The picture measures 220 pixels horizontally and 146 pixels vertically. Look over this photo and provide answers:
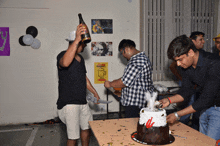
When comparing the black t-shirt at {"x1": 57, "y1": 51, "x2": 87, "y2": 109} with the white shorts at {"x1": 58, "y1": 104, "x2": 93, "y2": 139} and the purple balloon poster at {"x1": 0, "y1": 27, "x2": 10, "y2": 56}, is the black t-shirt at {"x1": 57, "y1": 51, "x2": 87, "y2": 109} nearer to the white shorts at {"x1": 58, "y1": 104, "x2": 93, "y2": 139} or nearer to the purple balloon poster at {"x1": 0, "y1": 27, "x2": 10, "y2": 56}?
the white shorts at {"x1": 58, "y1": 104, "x2": 93, "y2": 139}

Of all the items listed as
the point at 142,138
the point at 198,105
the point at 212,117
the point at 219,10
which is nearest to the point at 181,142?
the point at 142,138

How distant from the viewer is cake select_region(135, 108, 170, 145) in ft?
4.89

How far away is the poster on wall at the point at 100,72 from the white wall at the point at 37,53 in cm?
12

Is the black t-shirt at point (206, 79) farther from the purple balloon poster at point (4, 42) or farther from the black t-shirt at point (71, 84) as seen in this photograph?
the purple balloon poster at point (4, 42)

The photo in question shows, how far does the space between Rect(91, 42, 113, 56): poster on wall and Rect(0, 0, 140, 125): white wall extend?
0.38 feet

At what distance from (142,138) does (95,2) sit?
3.82 m

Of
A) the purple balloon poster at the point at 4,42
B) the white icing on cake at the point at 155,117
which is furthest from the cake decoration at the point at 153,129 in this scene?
the purple balloon poster at the point at 4,42

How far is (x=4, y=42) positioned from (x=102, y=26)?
226 centimetres

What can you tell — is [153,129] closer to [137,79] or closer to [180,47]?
[180,47]

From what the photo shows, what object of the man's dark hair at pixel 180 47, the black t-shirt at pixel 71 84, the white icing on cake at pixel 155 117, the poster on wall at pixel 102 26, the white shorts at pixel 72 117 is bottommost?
the white shorts at pixel 72 117

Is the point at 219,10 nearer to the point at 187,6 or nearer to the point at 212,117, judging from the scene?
the point at 187,6

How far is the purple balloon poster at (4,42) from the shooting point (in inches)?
168

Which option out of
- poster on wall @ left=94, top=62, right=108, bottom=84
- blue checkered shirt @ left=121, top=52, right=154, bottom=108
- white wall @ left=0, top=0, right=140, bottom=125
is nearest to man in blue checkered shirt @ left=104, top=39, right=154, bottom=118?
blue checkered shirt @ left=121, top=52, right=154, bottom=108

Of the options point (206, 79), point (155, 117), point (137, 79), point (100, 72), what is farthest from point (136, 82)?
point (100, 72)
